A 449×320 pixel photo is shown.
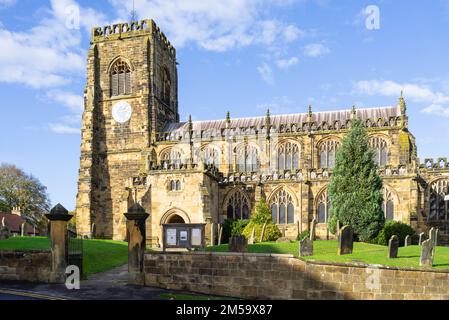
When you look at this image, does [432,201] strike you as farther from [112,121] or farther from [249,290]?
[112,121]

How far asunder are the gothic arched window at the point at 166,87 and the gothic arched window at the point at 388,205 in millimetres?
26328

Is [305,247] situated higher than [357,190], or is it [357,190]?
[357,190]

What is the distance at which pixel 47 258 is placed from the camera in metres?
19.0

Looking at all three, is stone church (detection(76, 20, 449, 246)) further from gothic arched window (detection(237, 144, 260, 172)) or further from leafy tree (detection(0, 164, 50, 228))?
leafy tree (detection(0, 164, 50, 228))

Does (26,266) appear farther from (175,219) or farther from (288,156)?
(288,156)

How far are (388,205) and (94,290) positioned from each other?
27.6 metres

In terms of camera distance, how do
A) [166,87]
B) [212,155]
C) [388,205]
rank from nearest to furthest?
[388,205]
[212,155]
[166,87]

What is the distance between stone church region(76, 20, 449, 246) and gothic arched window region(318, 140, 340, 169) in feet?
0.31

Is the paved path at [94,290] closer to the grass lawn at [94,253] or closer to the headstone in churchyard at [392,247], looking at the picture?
the grass lawn at [94,253]

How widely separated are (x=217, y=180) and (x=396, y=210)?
14.9 m

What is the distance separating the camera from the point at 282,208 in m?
41.3

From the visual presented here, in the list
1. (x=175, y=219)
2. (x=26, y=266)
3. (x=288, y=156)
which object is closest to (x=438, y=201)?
(x=288, y=156)

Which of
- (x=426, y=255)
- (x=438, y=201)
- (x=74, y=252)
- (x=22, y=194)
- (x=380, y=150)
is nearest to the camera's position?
(x=426, y=255)

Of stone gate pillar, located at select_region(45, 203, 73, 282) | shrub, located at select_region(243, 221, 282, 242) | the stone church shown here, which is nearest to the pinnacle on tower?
the stone church
